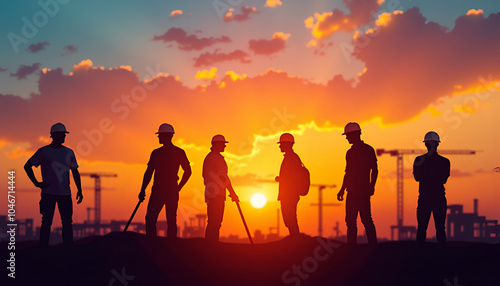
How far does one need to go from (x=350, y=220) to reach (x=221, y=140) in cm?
395

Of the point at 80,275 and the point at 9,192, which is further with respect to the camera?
the point at 9,192

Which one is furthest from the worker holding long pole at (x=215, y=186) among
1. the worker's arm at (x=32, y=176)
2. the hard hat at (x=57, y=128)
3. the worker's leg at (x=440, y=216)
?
the worker's leg at (x=440, y=216)

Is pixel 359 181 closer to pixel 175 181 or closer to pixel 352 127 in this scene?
pixel 352 127

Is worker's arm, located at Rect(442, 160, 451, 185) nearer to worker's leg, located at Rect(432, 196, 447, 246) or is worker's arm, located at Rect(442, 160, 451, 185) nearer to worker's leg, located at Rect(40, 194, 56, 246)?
worker's leg, located at Rect(432, 196, 447, 246)

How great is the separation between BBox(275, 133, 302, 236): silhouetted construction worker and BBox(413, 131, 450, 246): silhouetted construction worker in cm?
301

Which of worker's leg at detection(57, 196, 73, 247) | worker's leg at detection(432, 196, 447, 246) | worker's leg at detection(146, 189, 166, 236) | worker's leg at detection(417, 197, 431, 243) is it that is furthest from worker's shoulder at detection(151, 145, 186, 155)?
worker's leg at detection(432, 196, 447, 246)

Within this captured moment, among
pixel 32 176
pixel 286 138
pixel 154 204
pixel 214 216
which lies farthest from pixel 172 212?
pixel 286 138

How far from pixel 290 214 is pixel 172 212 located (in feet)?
Result: 9.91

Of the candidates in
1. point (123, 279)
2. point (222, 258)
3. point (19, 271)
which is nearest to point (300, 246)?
point (222, 258)

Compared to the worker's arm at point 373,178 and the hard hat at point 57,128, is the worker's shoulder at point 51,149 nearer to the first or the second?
the hard hat at point 57,128

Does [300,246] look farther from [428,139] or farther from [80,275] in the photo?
[80,275]

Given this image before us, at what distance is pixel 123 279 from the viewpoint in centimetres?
1266

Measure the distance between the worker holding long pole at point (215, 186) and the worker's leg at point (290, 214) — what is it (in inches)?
53.3

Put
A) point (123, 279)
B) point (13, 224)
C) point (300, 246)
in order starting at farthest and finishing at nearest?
1. point (300, 246)
2. point (13, 224)
3. point (123, 279)
